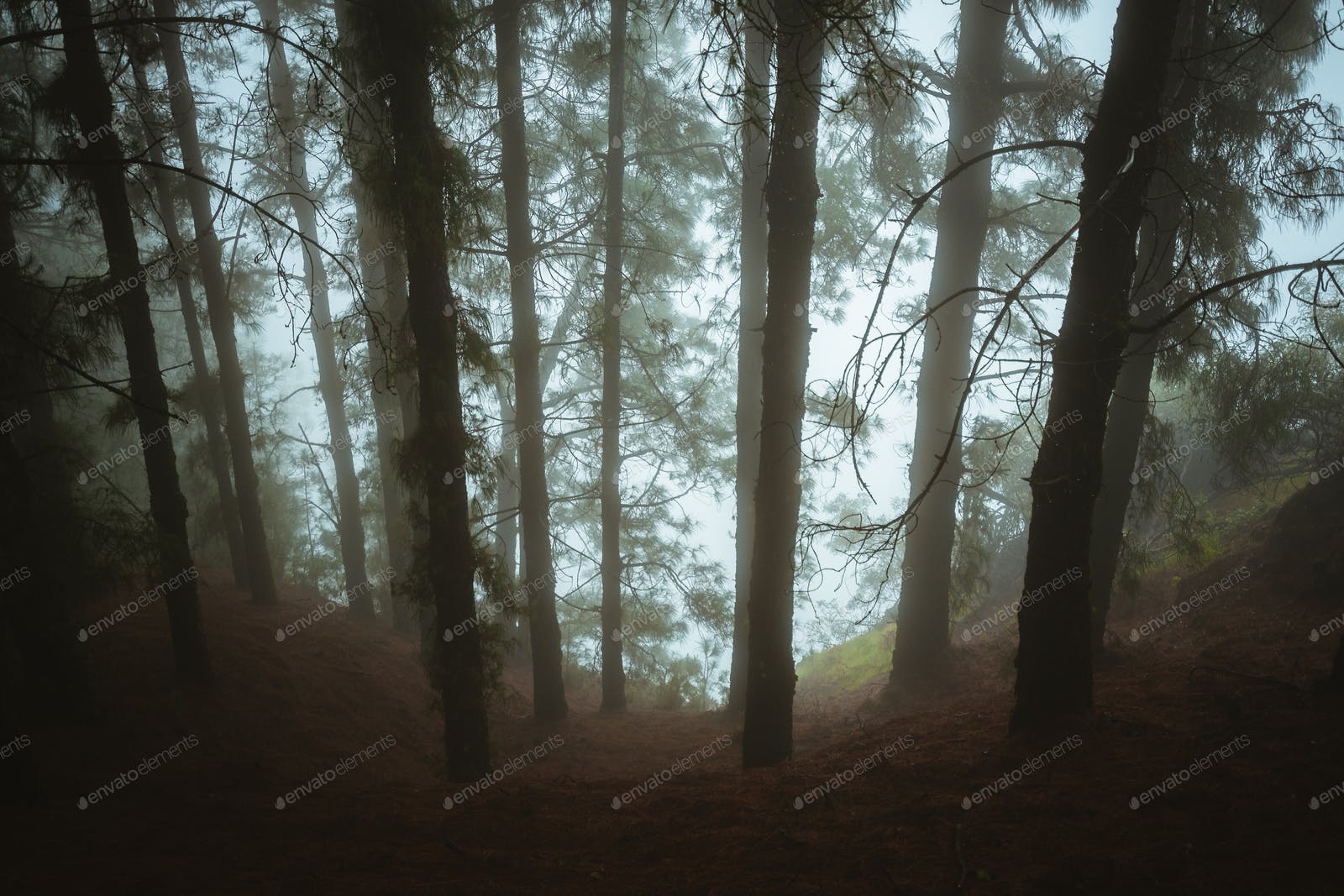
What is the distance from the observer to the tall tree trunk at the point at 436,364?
5574 mm

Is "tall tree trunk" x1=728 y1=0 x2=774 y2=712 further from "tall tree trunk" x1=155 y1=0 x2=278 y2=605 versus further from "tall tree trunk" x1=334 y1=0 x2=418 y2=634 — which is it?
"tall tree trunk" x1=155 y1=0 x2=278 y2=605

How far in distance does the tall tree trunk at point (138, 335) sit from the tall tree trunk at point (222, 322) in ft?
11.4

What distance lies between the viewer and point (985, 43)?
8.97 meters

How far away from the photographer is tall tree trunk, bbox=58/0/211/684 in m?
7.07

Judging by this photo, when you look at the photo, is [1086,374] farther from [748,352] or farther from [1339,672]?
[748,352]

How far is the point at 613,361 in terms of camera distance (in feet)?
36.2

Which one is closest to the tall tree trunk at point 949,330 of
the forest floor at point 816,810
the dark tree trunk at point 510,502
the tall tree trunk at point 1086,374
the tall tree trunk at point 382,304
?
the forest floor at point 816,810

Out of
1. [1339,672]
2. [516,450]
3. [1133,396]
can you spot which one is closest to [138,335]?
[516,450]

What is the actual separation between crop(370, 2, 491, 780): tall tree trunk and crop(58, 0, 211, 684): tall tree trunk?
10.2ft

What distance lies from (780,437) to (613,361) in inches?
219

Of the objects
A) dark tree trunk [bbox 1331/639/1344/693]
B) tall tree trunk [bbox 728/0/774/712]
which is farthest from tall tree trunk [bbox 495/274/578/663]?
dark tree trunk [bbox 1331/639/1344/693]

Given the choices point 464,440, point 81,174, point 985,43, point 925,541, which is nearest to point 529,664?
point 925,541

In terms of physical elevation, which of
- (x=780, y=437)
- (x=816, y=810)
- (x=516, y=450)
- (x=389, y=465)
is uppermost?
(x=516, y=450)

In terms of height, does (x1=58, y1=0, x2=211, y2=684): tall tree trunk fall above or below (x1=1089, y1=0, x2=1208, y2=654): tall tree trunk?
above
